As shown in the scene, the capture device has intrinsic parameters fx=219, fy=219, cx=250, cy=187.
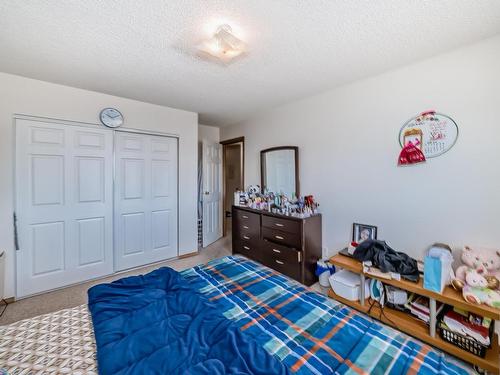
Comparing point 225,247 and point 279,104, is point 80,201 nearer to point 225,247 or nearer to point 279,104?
point 225,247

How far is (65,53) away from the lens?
6.04ft

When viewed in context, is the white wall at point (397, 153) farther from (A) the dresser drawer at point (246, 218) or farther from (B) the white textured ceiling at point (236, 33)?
(A) the dresser drawer at point (246, 218)

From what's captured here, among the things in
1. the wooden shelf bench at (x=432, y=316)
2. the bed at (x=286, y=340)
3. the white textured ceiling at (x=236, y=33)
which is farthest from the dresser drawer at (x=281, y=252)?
the white textured ceiling at (x=236, y=33)

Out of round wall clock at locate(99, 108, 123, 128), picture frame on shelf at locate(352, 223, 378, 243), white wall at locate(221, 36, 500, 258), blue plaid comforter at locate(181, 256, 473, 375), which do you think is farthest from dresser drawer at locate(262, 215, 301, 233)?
round wall clock at locate(99, 108, 123, 128)

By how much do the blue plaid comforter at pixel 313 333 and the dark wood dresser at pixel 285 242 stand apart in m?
0.97

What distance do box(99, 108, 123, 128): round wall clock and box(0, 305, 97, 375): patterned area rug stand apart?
228 cm

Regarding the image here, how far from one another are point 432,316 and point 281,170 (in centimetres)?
220

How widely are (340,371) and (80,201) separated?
3029mm

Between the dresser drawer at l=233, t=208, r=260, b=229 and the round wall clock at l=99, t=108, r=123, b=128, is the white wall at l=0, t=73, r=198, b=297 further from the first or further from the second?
the dresser drawer at l=233, t=208, r=260, b=229

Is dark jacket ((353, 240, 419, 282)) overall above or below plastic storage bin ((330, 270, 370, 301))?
above

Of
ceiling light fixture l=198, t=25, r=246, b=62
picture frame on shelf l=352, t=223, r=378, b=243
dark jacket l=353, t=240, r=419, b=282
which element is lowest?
dark jacket l=353, t=240, r=419, b=282

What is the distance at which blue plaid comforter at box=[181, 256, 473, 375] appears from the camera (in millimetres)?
909

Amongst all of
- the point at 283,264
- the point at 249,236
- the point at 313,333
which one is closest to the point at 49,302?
the point at 249,236

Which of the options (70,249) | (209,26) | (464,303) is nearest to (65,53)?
(209,26)
